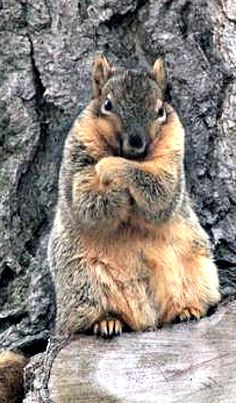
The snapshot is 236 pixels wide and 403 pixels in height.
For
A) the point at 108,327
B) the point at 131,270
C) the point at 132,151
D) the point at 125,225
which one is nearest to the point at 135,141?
the point at 132,151

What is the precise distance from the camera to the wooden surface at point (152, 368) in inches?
196

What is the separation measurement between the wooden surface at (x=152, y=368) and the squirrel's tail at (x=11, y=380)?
0.34 m

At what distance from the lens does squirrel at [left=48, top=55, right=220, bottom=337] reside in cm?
523

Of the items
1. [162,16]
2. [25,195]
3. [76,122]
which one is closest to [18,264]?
[25,195]

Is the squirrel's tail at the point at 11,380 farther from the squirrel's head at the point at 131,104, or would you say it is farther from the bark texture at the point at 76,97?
the squirrel's head at the point at 131,104

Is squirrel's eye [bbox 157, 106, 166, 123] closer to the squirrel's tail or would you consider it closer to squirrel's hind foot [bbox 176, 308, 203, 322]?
squirrel's hind foot [bbox 176, 308, 203, 322]

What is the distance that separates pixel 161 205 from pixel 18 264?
2.89 ft

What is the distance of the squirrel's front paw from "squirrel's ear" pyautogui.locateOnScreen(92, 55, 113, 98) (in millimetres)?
360

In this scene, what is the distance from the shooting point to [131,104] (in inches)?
204

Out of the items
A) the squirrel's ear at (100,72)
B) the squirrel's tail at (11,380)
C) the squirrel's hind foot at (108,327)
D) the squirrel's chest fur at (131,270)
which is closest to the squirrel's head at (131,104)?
the squirrel's ear at (100,72)

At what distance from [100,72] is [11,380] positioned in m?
1.27

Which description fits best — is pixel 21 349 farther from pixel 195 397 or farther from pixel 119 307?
pixel 195 397

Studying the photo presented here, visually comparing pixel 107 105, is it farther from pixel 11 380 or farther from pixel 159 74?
pixel 11 380

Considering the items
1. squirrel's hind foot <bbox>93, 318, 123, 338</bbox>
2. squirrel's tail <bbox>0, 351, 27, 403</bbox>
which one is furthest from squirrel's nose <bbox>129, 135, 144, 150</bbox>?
squirrel's tail <bbox>0, 351, 27, 403</bbox>
